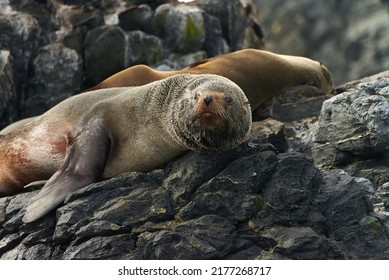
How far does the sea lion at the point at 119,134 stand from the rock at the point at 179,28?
19.3 feet

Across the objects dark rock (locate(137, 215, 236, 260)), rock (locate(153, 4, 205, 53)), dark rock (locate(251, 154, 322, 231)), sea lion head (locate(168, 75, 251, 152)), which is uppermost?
sea lion head (locate(168, 75, 251, 152))

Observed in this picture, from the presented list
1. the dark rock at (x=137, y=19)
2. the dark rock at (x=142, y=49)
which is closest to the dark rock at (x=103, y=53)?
the dark rock at (x=142, y=49)

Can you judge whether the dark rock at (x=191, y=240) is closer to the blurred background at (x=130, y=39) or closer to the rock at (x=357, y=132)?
the rock at (x=357, y=132)

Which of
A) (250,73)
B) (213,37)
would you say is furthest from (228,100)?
(213,37)

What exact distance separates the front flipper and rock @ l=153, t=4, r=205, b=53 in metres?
6.65

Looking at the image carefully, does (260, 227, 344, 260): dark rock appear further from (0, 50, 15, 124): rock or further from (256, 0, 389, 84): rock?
(256, 0, 389, 84): rock

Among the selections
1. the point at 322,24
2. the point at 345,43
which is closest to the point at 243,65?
the point at 345,43

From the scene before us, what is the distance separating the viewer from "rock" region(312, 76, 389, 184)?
7406mm

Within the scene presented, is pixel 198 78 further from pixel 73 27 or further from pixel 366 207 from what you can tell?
pixel 73 27

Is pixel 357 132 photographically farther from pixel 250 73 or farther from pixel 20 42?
pixel 20 42

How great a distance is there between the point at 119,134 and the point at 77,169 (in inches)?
25.4

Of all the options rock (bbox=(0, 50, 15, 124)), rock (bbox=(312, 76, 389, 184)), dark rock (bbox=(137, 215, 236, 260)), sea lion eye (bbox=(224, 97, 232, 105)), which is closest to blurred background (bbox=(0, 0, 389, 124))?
rock (bbox=(0, 50, 15, 124))

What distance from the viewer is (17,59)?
1273 cm
